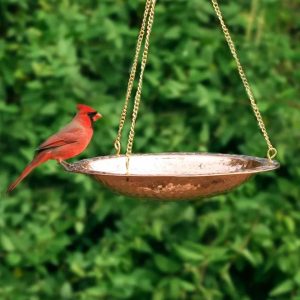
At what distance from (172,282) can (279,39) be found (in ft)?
4.59

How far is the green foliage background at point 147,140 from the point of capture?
5066 millimetres

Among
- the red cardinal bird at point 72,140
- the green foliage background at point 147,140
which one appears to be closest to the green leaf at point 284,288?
the green foliage background at point 147,140

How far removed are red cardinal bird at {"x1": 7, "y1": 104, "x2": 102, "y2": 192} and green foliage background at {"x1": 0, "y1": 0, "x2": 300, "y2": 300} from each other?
964 millimetres

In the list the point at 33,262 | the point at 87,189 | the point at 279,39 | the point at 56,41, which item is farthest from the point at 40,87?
the point at 279,39

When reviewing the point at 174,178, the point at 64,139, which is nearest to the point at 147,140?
the point at 64,139

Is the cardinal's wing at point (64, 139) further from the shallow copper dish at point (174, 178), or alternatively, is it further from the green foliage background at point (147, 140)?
the green foliage background at point (147, 140)

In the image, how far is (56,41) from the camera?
16.5 ft

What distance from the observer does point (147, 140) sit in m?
5.16

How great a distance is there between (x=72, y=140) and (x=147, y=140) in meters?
1.26

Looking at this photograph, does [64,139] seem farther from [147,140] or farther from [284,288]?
[284,288]

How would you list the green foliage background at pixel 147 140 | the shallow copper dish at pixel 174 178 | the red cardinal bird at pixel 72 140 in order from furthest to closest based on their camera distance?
1. the green foliage background at pixel 147 140
2. the red cardinal bird at pixel 72 140
3. the shallow copper dish at pixel 174 178

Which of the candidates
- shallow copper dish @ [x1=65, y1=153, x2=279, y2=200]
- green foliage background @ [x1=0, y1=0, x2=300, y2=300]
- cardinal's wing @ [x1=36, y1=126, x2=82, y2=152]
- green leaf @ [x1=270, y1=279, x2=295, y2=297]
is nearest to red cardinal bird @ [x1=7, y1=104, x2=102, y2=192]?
cardinal's wing @ [x1=36, y1=126, x2=82, y2=152]

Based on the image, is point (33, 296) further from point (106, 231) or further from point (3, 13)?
point (3, 13)

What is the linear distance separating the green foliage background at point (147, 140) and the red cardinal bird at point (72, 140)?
0.96 meters
